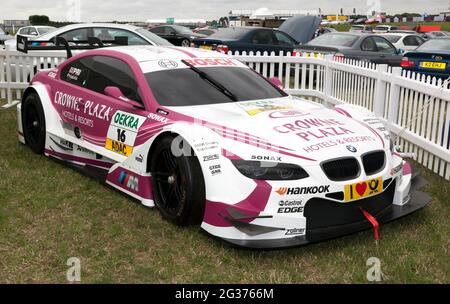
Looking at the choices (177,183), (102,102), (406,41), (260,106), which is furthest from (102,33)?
(406,41)

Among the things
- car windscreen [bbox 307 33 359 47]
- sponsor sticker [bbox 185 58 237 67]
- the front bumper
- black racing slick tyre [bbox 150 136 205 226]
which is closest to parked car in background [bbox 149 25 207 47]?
car windscreen [bbox 307 33 359 47]

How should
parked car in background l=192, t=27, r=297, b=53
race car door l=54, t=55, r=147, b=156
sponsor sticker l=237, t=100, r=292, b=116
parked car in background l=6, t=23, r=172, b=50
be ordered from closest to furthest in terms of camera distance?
sponsor sticker l=237, t=100, r=292, b=116
race car door l=54, t=55, r=147, b=156
parked car in background l=6, t=23, r=172, b=50
parked car in background l=192, t=27, r=297, b=53

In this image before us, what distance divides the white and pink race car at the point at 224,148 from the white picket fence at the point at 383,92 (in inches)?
60.4

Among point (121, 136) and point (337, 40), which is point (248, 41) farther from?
point (121, 136)

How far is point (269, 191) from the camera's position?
3.81 m

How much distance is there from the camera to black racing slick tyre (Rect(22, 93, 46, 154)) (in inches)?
248

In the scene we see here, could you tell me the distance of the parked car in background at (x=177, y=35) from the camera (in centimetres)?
2459

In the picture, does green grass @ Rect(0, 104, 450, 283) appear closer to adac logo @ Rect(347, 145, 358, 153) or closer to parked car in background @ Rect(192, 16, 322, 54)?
adac logo @ Rect(347, 145, 358, 153)

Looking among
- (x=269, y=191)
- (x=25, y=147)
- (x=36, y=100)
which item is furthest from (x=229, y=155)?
(x=25, y=147)

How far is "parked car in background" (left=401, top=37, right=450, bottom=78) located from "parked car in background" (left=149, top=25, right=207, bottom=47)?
13.1 meters

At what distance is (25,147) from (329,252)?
14.8 feet

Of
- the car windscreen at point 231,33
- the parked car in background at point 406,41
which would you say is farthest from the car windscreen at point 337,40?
the parked car in background at point 406,41

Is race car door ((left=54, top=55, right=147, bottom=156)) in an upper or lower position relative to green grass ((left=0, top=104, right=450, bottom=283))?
upper

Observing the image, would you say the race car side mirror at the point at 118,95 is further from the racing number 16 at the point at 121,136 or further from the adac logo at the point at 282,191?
the adac logo at the point at 282,191
